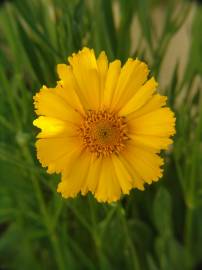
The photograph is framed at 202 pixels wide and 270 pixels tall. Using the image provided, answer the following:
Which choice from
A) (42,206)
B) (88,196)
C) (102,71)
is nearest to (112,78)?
(102,71)

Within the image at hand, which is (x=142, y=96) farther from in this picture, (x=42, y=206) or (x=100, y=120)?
(x=42, y=206)

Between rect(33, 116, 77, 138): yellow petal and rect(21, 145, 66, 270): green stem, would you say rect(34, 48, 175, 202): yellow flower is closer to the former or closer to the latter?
rect(33, 116, 77, 138): yellow petal

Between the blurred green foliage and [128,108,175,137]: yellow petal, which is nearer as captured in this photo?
[128,108,175,137]: yellow petal

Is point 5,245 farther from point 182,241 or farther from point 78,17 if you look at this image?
point 78,17

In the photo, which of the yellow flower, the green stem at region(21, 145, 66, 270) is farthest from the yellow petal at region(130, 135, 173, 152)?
the green stem at region(21, 145, 66, 270)

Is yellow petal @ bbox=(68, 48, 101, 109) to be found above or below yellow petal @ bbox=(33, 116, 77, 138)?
above

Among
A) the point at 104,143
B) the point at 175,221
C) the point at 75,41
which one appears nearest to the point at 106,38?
the point at 75,41

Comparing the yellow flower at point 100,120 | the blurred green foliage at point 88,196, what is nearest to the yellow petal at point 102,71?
the yellow flower at point 100,120
